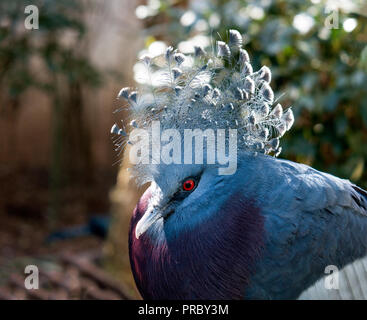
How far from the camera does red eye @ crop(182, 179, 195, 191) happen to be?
1943 mm

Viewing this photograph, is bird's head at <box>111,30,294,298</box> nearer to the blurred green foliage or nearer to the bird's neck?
the bird's neck

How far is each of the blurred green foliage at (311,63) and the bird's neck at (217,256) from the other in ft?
4.10

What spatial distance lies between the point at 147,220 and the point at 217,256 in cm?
30

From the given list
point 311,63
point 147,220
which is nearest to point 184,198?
point 147,220

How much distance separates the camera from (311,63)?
10.5 feet

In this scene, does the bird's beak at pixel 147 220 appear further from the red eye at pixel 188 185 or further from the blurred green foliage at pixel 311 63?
the blurred green foliage at pixel 311 63

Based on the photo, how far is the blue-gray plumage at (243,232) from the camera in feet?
6.10

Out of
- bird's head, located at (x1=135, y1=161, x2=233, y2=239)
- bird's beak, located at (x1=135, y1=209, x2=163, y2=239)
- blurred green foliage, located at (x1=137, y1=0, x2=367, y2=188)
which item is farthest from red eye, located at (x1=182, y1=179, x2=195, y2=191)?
blurred green foliage, located at (x1=137, y1=0, x2=367, y2=188)

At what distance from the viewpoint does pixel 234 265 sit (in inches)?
72.7

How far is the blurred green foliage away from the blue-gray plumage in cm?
108

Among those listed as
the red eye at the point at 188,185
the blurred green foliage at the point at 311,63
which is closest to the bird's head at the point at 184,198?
the red eye at the point at 188,185

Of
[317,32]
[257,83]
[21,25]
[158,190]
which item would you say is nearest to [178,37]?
[317,32]

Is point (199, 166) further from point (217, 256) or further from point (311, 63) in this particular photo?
point (311, 63)
